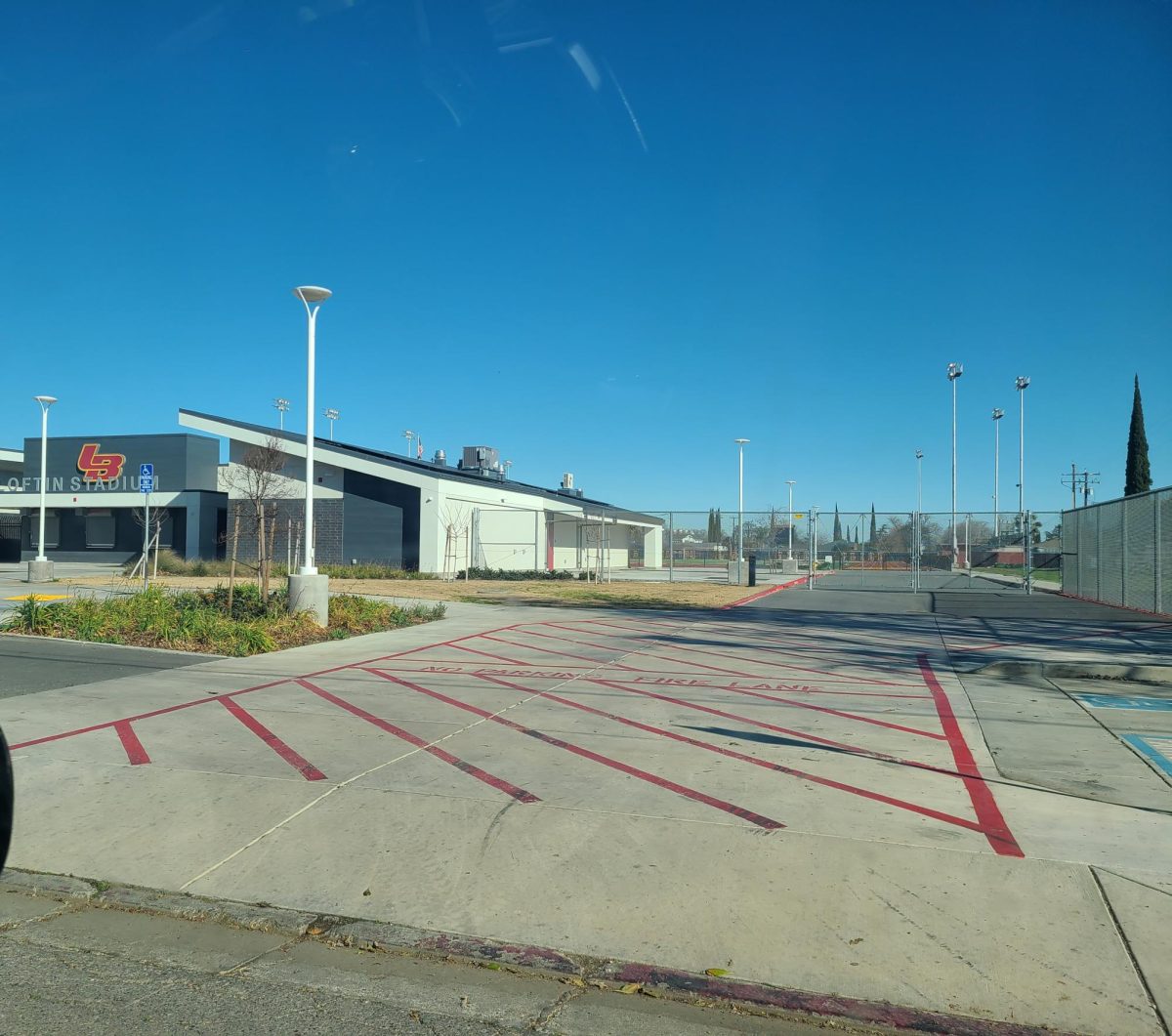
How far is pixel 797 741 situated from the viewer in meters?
7.97

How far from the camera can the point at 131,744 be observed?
24.7 ft

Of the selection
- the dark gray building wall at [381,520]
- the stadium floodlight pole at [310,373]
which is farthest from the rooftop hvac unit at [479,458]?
the stadium floodlight pole at [310,373]

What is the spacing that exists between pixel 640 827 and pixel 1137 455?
53788 mm

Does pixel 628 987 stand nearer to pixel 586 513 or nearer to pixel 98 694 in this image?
pixel 98 694

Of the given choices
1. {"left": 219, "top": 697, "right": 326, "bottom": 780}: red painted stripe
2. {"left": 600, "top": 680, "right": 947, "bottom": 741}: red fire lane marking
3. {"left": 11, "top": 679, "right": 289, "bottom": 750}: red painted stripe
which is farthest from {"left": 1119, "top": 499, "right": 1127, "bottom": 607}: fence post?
{"left": 219, "top": 697, "right": 326, "bottom": 780}: red painted stripe

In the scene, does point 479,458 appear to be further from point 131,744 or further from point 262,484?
point 131,744

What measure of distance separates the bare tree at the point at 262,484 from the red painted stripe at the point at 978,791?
11917mm

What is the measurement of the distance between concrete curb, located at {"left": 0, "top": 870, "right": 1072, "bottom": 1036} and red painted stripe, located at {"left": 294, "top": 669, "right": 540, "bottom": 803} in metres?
1.92

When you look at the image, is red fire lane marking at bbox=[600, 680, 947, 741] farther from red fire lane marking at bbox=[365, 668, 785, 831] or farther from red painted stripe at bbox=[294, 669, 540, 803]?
red painted stripe at bbox=[294, 669, 540, 803]

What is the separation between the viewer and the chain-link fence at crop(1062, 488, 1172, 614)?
2037 centimetres

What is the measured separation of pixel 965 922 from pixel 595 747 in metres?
3.76

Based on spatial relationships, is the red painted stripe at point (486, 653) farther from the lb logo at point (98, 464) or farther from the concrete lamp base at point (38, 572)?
the lb logo at point (98, 464)

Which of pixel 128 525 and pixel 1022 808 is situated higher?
pixel 128 525

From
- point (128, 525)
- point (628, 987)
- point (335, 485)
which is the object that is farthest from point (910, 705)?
point (128, 525)
